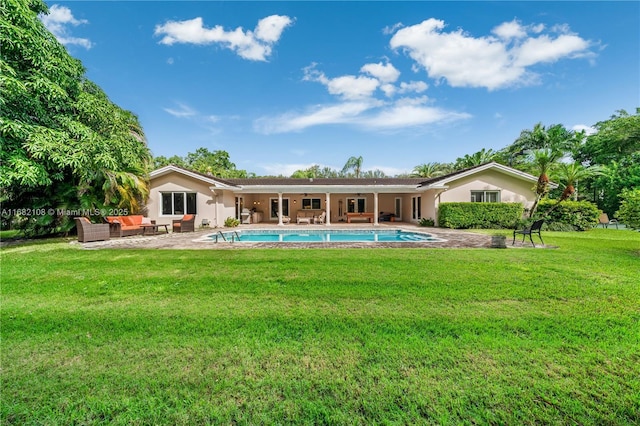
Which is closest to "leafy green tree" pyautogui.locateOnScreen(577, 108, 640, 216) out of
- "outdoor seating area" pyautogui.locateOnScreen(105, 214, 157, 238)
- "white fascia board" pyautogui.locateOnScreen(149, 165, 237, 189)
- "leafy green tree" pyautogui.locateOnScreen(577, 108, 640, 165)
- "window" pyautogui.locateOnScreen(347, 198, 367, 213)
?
"leafy green tree" pyautogui.locateOnScreen(577, 108, 640, 165)

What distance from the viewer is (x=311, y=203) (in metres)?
24.5

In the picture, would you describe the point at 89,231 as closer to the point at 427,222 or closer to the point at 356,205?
the point at 427,222

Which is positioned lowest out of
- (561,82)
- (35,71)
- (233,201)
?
(233,201)

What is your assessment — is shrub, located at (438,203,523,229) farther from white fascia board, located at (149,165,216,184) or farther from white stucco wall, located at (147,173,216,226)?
white stucco wall, located at (147,173,216,226)

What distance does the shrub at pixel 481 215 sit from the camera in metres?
17.0

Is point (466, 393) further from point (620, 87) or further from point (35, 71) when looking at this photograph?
point (620, 87)

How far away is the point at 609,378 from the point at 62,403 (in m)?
4.95

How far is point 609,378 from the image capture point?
2.56 m

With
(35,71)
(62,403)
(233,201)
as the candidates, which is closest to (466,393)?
(62,403)

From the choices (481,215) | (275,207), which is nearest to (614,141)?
(481,215)

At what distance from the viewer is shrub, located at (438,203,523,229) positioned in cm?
1702

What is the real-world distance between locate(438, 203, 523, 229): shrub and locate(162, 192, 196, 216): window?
1735cm

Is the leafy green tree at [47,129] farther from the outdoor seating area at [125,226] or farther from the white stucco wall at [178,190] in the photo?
the white stucco wall at [178,190]

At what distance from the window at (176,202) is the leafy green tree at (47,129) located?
4.60 m
